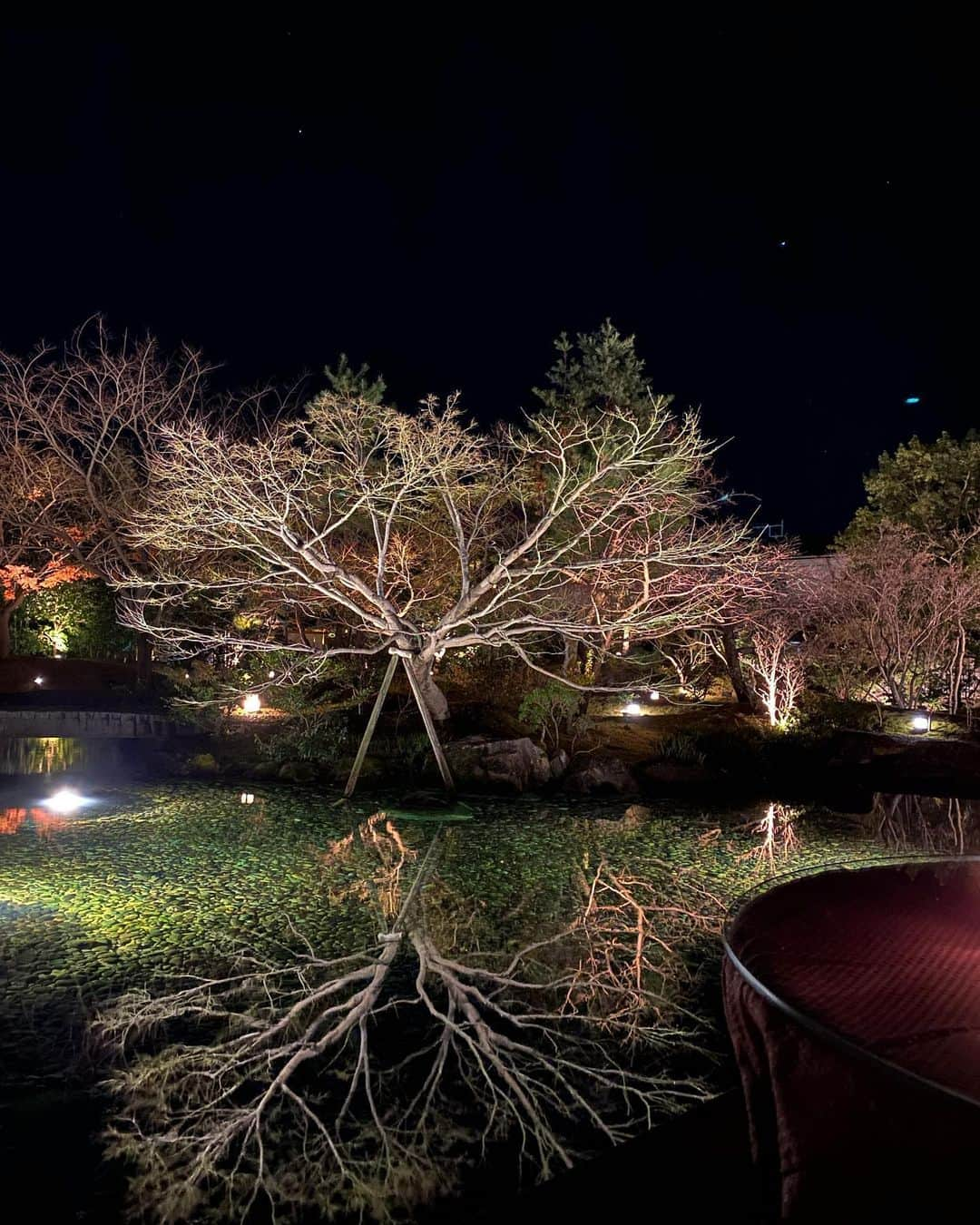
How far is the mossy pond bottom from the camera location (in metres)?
5.47

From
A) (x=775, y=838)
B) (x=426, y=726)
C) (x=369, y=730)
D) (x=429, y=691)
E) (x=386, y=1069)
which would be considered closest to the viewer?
(x=386, y=1069)

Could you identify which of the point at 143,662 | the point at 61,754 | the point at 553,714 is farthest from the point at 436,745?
the point at 143,662

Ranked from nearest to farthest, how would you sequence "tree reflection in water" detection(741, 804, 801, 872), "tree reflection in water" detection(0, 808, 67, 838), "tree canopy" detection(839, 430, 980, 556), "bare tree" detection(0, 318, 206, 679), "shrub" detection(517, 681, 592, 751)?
1. "tree reflection in water" detection(741, 804, 801, 872)
2. "tree reflection in water" detection(0, 808, 67, 838)
3. "shrub" detection(517, 681, 592, 751)
4. "bare tree" detection(0, 318, 206, 679)
5. "tree canopy" detection(839, 430, 980, 556)

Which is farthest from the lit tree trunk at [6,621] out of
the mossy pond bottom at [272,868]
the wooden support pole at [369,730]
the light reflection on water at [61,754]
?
the wooden support pole at [369,730]

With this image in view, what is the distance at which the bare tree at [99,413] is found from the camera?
1639 centimetres

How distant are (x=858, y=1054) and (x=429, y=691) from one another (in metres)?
11.1

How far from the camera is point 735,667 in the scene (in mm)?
16875

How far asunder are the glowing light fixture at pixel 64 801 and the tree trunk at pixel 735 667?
1146 cm

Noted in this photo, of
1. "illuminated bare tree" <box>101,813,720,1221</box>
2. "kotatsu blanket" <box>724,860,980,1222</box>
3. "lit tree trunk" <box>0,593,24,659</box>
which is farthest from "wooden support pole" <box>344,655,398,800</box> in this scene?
"lit tree trunk" <box>0,593,24,659</box>

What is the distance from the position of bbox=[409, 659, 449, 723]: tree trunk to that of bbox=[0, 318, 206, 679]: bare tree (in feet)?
22.1

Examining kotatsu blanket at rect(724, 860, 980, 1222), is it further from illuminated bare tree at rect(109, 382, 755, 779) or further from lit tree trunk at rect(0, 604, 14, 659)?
lit tree trunk at rect(0, 604, 14, 659)

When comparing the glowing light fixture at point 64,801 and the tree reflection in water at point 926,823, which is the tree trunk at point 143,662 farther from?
the tree reflection in water at point 926,823

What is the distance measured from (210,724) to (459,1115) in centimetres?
1193

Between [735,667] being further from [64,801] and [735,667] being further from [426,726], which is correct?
[64,801]
